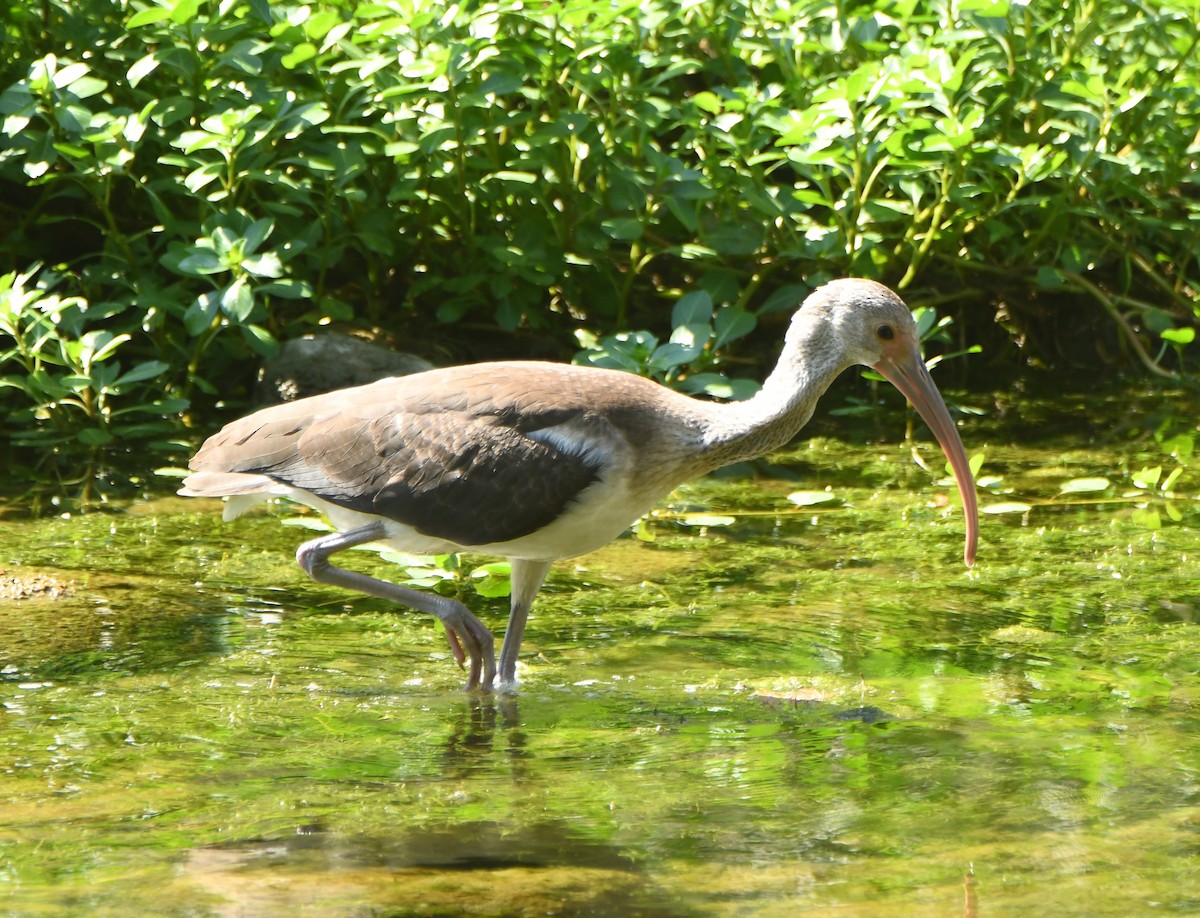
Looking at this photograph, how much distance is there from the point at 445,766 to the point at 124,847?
0.97 meters

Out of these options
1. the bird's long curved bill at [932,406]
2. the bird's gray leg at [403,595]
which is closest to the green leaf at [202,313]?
the bird's gray leg at [403,595]

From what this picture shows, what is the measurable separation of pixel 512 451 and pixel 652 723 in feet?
3.25

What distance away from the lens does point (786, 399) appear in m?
5.45

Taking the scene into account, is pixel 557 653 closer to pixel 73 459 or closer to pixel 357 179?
pixel 73 459

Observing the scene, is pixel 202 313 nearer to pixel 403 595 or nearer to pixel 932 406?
pixel 403 595

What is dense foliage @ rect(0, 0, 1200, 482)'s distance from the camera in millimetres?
7961

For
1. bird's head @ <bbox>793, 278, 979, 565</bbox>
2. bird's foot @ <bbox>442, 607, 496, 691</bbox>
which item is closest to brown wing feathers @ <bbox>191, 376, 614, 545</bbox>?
bird's foot @ <bbox>442, 607, 496, 691</bbox>

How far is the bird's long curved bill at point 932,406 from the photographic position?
5648 millimetres

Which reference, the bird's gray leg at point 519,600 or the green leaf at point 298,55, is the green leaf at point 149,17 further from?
the bird's gray leg at point 519,600

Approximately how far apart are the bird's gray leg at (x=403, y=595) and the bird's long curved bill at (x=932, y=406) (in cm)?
167

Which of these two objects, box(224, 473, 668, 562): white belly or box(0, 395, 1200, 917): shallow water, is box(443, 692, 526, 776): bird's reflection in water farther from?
box(224, 473, 668, 562): white belly

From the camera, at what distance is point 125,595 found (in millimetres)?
6105

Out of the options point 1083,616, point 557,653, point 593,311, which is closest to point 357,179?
point 593,311

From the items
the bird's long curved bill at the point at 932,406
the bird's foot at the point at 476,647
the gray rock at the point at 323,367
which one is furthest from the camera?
the gray rock at the point at 323,367
